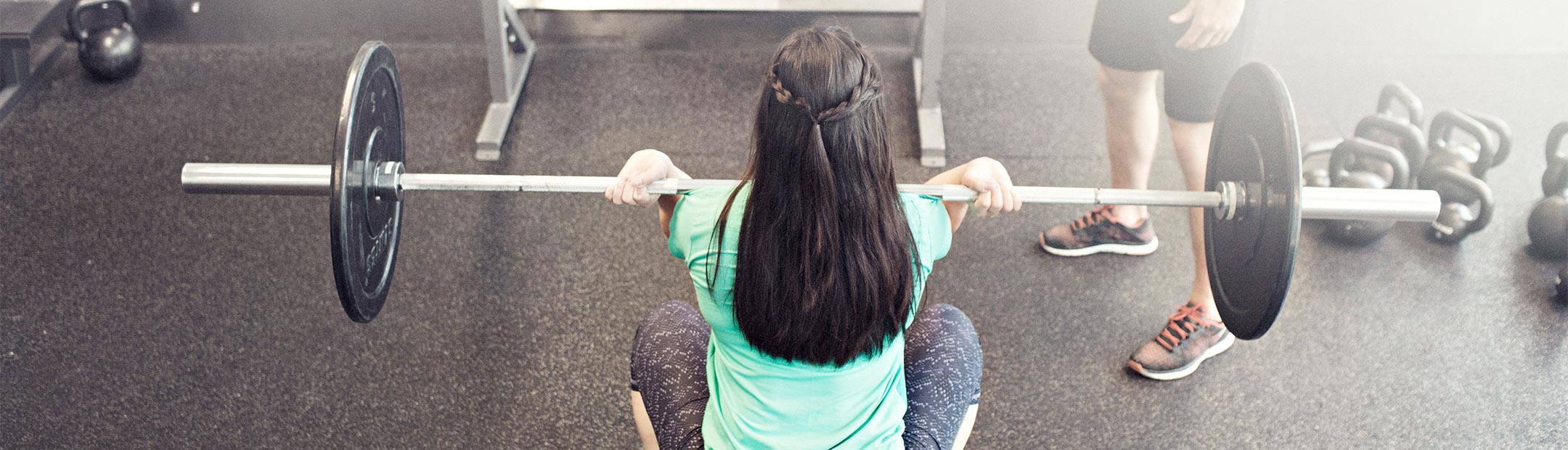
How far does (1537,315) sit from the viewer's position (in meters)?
1.88

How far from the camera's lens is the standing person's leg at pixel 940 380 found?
1.18 metres

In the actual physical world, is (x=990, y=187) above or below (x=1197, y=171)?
above

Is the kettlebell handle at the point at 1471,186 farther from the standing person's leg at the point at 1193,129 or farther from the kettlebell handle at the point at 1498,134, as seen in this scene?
the standing person's leg at the point at 1193,129

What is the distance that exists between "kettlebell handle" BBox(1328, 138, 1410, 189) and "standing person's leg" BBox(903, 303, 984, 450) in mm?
1086

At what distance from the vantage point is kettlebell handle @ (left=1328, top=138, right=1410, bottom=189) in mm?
1944

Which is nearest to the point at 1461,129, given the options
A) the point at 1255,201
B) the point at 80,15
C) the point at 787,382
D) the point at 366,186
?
the point at 1255,201

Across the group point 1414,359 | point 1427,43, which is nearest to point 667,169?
point 1414,359

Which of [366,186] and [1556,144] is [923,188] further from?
[1556,144]

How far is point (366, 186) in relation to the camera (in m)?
1.23

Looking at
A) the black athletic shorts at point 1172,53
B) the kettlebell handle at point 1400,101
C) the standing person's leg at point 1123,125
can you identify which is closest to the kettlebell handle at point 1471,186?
the kettlebell handle at point 1400,101

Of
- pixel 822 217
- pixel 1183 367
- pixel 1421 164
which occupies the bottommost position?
pixel 1183 367

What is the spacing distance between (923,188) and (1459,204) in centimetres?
135

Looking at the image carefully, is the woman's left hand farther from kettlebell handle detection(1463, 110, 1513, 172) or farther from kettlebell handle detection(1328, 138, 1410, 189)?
kettlebell handle detection(1463, 110, 1513, 172)

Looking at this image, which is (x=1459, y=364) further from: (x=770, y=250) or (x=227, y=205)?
(x=227, y=205)
